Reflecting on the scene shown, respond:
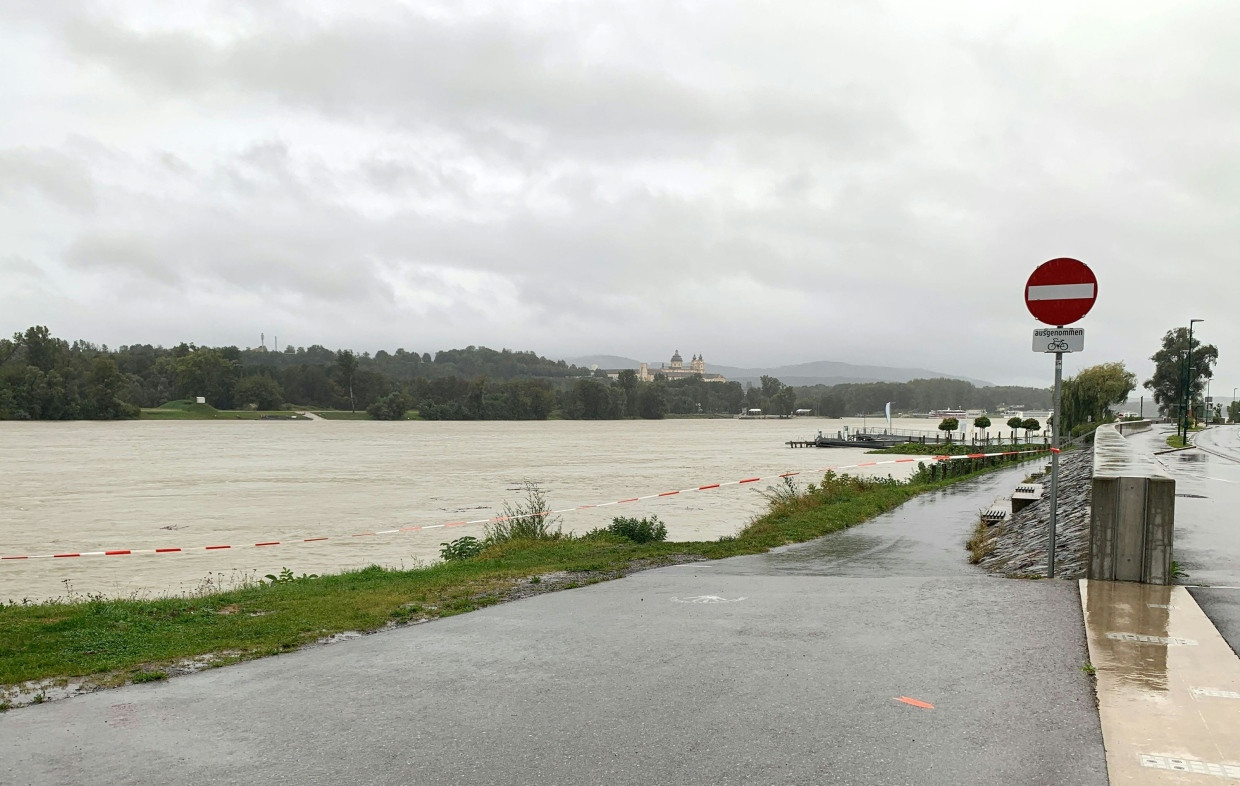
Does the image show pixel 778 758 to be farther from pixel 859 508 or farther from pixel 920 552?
pixel 859 508

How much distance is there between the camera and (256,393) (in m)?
188

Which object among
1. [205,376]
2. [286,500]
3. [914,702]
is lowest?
[286,500]

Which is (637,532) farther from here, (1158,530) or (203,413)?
(203,413)

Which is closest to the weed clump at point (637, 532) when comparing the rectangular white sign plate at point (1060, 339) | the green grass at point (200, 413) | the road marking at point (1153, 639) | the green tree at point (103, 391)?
the rectangular white sign plate at point (1060, 339)

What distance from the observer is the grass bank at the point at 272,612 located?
668cm

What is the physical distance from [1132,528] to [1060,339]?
6.22 ft

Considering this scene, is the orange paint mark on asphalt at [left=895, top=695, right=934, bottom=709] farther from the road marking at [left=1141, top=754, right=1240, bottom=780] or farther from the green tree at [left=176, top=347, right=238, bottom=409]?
the green tree at [left=176, top=347, right=238, bottom=409]

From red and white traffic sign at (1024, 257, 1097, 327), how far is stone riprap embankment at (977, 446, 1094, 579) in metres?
2.46

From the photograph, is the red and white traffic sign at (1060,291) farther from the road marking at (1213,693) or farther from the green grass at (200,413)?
the green grass at (200,413)

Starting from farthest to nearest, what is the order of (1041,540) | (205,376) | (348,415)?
(348,415) < (205,376) < (1041,540)

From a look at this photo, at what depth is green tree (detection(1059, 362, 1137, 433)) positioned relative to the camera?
2941 inches

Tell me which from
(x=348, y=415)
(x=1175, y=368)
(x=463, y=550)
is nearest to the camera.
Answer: (x=463, y=550)

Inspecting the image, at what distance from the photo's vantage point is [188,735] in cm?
498

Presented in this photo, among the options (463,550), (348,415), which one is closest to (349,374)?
(348,415)
